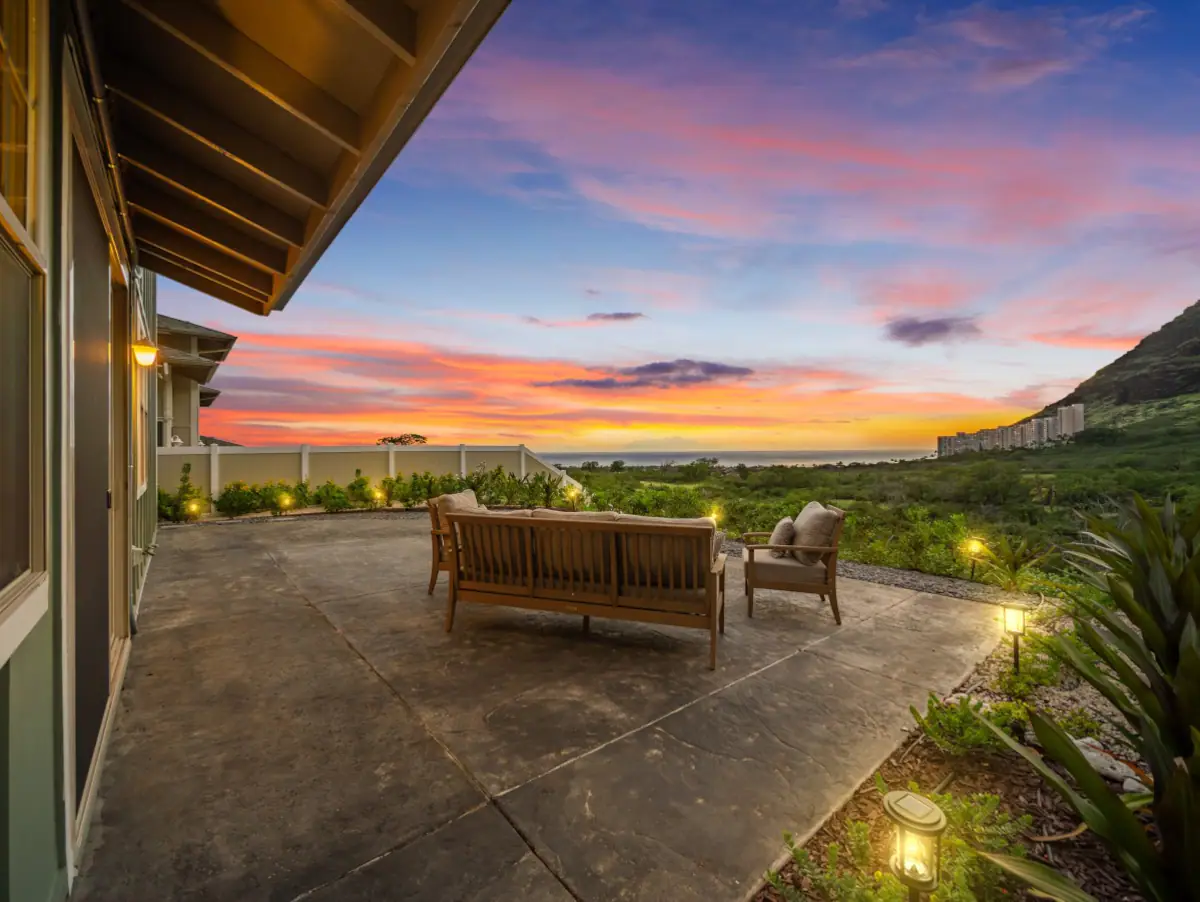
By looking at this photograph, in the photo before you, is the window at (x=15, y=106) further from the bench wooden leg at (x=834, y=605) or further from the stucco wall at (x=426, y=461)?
the stucco wall at (x=426, y=461)

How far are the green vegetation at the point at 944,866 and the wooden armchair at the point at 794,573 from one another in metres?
2.23

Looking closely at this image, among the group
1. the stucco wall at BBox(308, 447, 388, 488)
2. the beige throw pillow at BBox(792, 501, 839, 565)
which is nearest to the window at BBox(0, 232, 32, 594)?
the beige throw pillow at BBox(792, 501, 839, 565)

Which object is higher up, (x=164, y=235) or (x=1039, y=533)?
(x=164, y=235)

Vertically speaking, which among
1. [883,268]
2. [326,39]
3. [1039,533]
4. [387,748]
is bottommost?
[387,748]

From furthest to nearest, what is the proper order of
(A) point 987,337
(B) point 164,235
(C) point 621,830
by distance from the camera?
1. (A) point 987,337
2. (B) point 164,235
3. (C) point 621,830

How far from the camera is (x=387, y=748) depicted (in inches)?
94.7

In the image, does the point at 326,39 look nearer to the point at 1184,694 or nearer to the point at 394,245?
the point at 1184,694

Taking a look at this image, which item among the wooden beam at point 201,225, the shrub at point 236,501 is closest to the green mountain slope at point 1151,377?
the wooden beam at point 201,225

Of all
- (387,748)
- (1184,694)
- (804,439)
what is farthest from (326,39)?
(804,439)

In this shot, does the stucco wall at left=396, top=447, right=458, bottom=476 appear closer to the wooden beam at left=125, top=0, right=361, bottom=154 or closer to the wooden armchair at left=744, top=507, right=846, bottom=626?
the wooden armchair at left=744, top=507, right=846, bottom=626

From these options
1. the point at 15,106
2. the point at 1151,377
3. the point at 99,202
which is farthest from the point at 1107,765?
the point at 1151,377

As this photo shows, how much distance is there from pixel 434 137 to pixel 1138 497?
9.02 meters

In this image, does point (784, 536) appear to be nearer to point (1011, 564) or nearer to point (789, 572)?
point (789, 572)

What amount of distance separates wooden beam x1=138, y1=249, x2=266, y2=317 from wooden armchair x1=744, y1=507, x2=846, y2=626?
5433 millimetres
